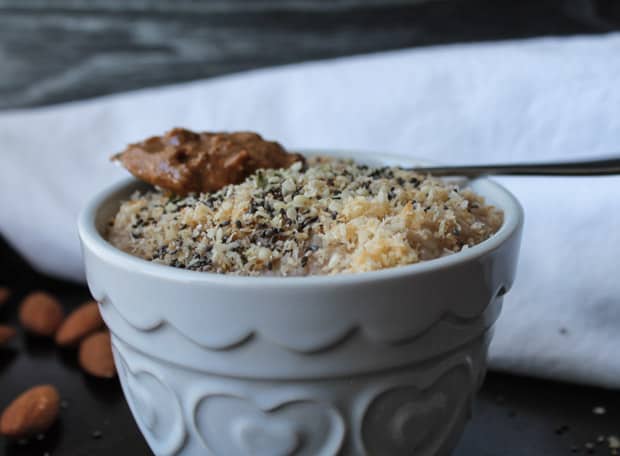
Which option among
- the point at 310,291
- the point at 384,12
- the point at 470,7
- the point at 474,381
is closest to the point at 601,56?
the point at 470,7

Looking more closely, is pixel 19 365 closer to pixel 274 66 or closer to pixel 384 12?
pixel 274 66

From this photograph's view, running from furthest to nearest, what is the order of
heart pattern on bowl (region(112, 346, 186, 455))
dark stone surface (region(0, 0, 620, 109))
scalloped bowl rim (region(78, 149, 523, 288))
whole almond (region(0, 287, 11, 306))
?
dark stone surface (region(0, 0, 620, 109)) → whole almond (region(0, 287, 11, 306)) → heart pattern on bowl (region(112, 346, 186, 455)) → scalloped bowl rim (region(78, 149, 523, 288))

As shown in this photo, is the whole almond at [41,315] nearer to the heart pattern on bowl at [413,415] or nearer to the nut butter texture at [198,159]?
the nut butter texture at [198,159]

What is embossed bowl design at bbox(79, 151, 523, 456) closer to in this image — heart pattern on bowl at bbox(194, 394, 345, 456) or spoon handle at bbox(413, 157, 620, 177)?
heart pattern on bowl at bbox(194, 394, 345, 456)

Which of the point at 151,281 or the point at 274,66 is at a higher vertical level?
the point at 151,281

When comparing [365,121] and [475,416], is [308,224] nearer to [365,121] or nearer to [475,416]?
[475,416]

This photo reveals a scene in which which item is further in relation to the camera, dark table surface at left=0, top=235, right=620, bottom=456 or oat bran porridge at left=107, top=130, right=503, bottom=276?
dark table surface at left=0, top=235, right=620, bottom=456

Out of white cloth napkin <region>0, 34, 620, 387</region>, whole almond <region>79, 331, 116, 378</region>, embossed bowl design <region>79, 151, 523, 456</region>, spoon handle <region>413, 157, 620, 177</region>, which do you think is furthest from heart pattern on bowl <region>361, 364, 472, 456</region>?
whole almond <region>79, 331, 116, 378</region>
